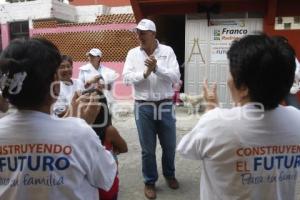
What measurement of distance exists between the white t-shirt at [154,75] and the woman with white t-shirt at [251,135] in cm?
211

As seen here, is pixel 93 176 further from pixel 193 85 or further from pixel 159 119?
pixel 193 85

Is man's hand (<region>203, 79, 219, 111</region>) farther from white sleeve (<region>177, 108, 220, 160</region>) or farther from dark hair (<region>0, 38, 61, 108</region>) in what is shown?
dark hair (<region>0, 38, 61, 108</region>)

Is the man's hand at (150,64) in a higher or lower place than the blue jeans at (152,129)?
higher

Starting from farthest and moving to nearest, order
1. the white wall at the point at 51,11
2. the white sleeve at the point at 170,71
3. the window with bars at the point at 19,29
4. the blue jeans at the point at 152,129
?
the window with bars at the point at 19,29 < the white wall at the point at 51,11 < the blue jeans at the point at 152,129 < the white sleeve at the point at 170,71

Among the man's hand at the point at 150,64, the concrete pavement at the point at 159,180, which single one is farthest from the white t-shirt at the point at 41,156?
the concrete pavement at the point at 159,180

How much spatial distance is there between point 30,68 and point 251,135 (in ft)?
3.00

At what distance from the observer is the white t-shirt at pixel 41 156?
4.71 feet

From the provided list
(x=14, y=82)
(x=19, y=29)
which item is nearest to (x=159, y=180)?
(x=14, y=82)

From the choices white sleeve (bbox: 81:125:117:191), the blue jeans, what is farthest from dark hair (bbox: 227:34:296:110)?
the blue jeans

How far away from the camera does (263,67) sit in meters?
1.44

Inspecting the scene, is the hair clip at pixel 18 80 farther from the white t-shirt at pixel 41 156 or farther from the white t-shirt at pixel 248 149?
the white t-shirt at pixel 248 149

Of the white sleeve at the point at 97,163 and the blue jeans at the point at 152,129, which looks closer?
the white sleeve at the point at 97,163

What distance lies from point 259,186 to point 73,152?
78 cm

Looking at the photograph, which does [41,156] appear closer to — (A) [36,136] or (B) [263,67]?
(A) [36,136]
